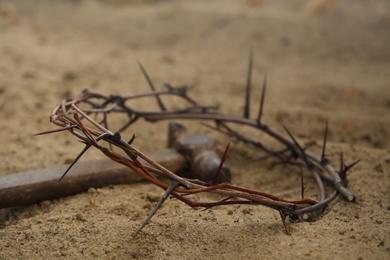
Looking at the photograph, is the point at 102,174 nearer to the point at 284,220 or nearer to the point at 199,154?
the point at 199,154

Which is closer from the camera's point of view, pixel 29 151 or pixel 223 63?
pixel 29 151

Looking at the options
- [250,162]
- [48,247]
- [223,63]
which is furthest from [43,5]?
[48,247]

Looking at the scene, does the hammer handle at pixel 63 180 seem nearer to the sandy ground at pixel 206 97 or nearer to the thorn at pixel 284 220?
the sandy ground at pixel 206 97

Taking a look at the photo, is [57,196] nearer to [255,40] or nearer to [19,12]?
A: [255,40]

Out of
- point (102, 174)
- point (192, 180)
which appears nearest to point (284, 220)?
point (192, 180)

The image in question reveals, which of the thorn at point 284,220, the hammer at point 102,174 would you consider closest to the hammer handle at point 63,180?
the hammer at point 102,174

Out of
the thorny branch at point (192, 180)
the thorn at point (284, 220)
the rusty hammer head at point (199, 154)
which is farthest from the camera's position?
the rusty hammer head at point (199, 154)

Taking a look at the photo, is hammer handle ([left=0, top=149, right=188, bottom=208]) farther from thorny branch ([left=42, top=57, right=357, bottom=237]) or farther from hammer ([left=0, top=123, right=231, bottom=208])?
thorny branch ([left=42, top=57, right=357, bottom=237])

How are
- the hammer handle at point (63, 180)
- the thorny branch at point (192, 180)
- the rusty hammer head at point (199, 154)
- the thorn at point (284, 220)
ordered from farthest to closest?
the rusty hammer head at point (199, 154)
the hammer handle at point (63, 180)
the thorn at point (284, 220)
the thorny branch at point (192, 180)
